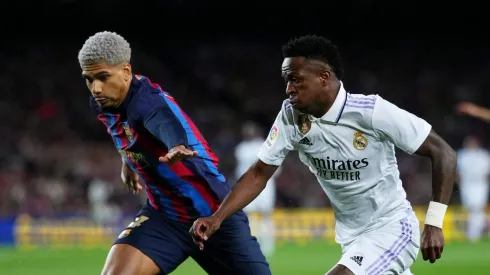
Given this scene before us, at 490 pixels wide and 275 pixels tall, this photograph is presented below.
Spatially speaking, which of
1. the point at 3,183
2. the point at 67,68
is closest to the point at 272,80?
the point at 67,68

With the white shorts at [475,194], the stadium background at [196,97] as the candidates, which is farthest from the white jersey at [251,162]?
the white shorts at [475,194]

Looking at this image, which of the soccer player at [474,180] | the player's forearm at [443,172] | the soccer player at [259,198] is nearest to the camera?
the player's forearm at [443,172]

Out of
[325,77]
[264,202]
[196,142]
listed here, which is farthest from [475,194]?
[325,77]

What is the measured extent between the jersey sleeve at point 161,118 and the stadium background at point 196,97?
24.8 ft

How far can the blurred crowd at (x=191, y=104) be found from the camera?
22531 mm

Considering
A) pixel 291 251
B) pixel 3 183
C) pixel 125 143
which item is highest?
pixel 125 143

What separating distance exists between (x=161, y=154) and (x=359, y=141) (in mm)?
1290

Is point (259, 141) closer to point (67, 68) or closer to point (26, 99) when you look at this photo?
point (26, 99)

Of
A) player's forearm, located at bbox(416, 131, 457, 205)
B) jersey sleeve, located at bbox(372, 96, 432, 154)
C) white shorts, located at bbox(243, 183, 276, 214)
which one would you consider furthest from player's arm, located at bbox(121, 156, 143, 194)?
white shorts, located at bbox(243, 183, 276, 214)

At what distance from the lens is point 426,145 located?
5.95 metres

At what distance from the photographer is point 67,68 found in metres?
29.2

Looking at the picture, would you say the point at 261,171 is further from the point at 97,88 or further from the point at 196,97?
the point at 196,97

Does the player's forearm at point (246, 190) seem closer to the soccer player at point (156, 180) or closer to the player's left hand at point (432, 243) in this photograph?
the soccer player at point (156, 180)

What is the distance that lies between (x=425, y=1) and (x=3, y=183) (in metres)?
19.4
